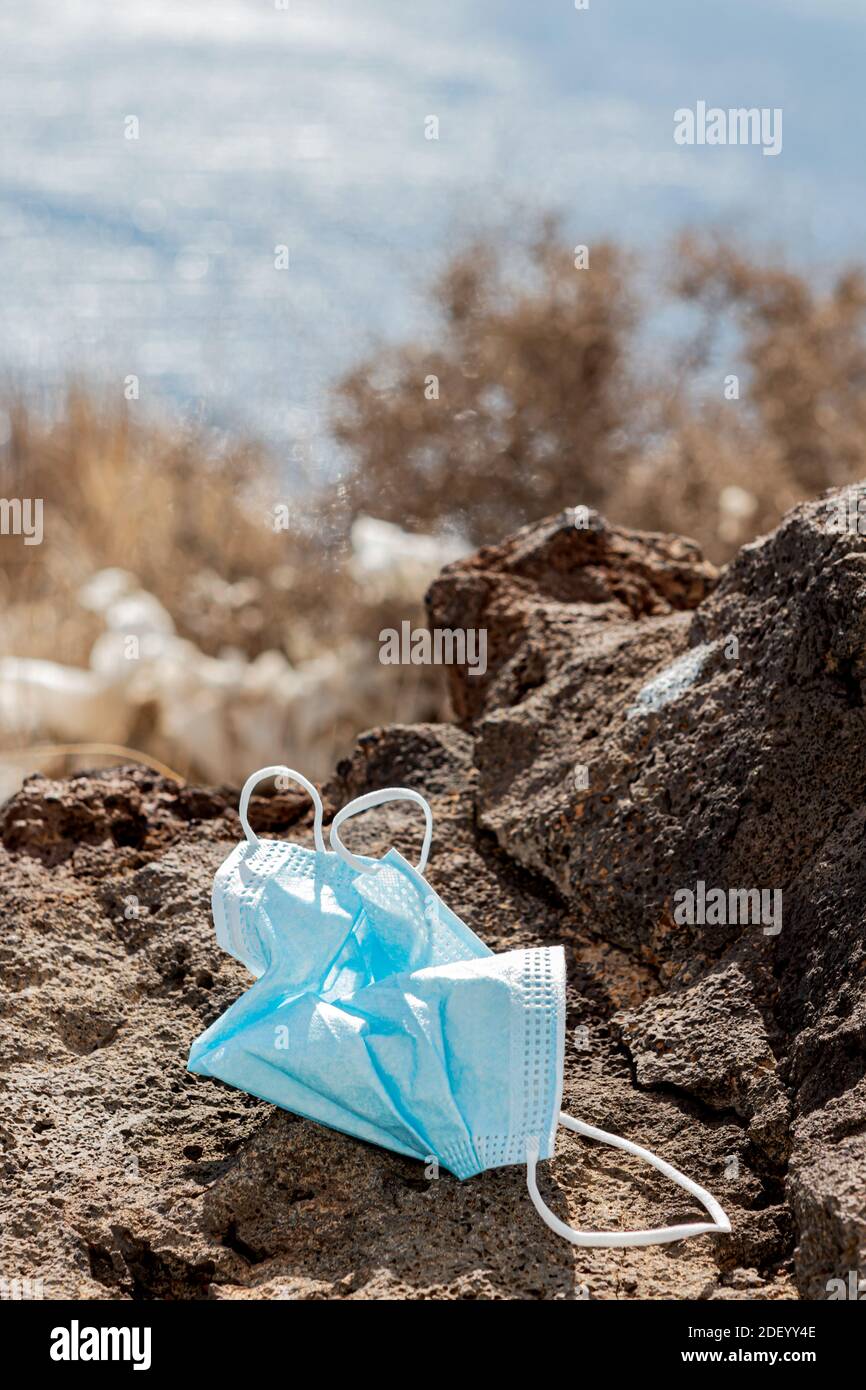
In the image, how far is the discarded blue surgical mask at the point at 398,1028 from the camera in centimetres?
198

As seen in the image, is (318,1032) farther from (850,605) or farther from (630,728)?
(850,605)

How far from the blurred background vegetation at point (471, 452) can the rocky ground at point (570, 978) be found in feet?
8.95

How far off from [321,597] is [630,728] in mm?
3667

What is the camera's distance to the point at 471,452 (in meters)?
7.11

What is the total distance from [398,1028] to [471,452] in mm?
5344

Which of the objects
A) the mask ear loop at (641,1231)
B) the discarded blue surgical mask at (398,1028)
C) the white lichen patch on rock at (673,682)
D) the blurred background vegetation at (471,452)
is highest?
the blurred background vegetation at (471,452)

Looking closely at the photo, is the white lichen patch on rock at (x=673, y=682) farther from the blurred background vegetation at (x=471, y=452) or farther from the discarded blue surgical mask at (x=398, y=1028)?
the blurred background vegetation at (x=471, y=452)

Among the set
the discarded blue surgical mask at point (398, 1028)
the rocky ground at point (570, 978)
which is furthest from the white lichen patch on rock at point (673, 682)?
the discarded blue surgical mask at point (398, 1028)

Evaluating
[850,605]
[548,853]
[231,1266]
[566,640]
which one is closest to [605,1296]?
[231,1266]

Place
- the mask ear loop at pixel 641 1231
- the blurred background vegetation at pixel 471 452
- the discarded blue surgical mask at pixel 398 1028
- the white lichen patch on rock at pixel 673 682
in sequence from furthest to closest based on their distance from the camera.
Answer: the blurred background vegetation at pixel 471 452 < the white lichen patch on rock at pixel 673 682 < the discarded blue surgical mask at pixel 398 1028 < the mask ear loop at pixel 641 1231

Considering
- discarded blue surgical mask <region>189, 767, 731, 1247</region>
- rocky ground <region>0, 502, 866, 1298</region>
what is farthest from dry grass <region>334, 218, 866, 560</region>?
discarded blue surgical mask <region>189, 767, 731, 1247</region>

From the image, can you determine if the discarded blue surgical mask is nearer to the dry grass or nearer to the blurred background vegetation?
the blurred background vegetation

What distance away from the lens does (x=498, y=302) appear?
7375 millimetres

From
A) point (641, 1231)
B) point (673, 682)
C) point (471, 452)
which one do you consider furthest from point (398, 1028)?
point (471, 452)
